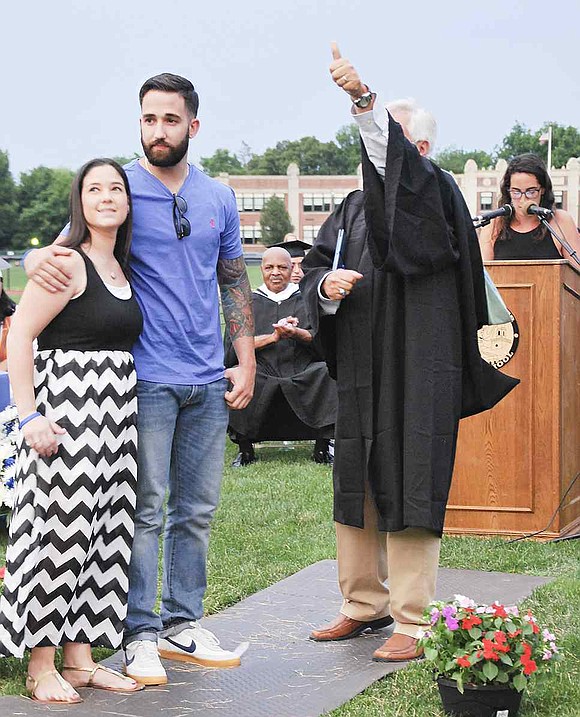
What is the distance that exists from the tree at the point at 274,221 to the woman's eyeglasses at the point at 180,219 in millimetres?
77680

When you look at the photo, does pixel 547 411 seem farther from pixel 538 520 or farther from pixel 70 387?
pixel 70 387

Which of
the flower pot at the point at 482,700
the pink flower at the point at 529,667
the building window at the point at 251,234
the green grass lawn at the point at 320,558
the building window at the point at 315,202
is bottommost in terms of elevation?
the green grass lawn at the point at 320,558

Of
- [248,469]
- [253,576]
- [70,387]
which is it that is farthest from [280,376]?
[70,387]

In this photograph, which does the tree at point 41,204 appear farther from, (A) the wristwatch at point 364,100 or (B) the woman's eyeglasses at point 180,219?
(A) the wristwatch at point 364,100

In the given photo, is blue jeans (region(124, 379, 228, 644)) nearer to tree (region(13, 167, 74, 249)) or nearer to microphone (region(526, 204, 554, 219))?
microphone (region(526, 204, 554, 219))

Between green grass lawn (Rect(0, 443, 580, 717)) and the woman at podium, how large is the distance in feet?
6.38

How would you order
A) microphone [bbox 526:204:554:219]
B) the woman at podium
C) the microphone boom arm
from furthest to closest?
1. the woman at podium
2. microphone [bbox 526:204:554:219]
3. the microphone boom arm

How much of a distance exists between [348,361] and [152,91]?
55.3 inches

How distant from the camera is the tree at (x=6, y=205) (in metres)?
84.1

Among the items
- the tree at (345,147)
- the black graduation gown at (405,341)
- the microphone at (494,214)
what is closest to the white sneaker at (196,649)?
the black graduation gown at (405,341)

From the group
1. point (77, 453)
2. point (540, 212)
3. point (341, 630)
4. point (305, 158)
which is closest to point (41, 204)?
point (305, 158)

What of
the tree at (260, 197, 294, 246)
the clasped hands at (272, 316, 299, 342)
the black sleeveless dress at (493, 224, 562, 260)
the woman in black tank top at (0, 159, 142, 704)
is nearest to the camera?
the woman in black tank top at (0, 159, 142, 704)

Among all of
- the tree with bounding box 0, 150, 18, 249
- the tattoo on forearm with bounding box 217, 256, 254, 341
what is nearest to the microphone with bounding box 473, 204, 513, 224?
the tattoo on forearm with bounding box 217, 256, 254, 341

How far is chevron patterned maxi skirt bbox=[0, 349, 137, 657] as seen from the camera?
14.2 ft
